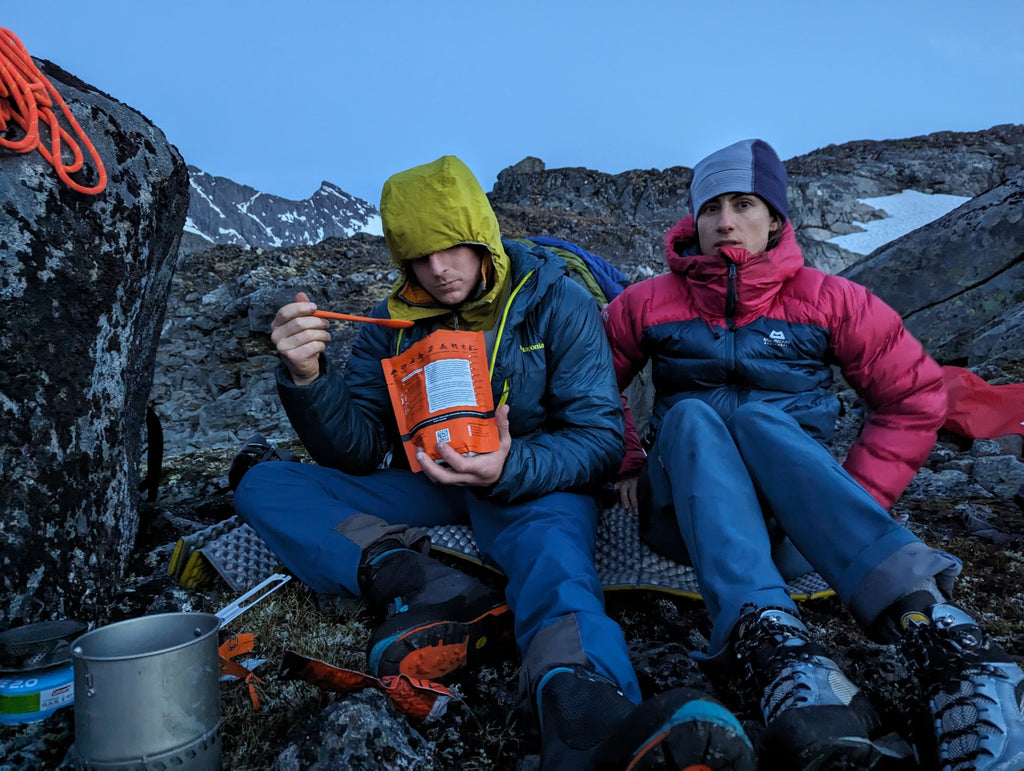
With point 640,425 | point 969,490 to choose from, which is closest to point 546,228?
point 640,425

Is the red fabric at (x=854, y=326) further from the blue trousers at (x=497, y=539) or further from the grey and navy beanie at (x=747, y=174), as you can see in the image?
the blue trousers at (x=497, y=539)

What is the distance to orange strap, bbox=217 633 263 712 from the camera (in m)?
1.93

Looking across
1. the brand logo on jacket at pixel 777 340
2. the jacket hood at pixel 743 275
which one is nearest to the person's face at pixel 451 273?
the jacket hood at pixel 743 275

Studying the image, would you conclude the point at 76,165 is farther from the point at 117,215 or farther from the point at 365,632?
the point at 365,632

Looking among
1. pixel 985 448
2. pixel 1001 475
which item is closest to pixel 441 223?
pixel 1001 475

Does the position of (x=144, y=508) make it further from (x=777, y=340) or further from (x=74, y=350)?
(x=777, y=340)

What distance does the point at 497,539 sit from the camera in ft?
7.91

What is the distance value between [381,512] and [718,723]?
1980 mm

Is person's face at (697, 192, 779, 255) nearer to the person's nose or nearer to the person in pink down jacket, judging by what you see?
the person in pink down jacket

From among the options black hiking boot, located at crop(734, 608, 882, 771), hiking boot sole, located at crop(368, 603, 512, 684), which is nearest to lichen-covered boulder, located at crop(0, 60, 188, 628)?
hiking boot sole, located at crop(368, 603, 512, 684)

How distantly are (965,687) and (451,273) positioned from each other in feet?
7.26

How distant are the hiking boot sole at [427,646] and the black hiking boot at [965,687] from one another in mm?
1217

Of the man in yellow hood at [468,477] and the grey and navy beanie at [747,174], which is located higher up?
the grey and navy beanie at [747,174]

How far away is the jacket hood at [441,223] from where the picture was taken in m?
2.75
